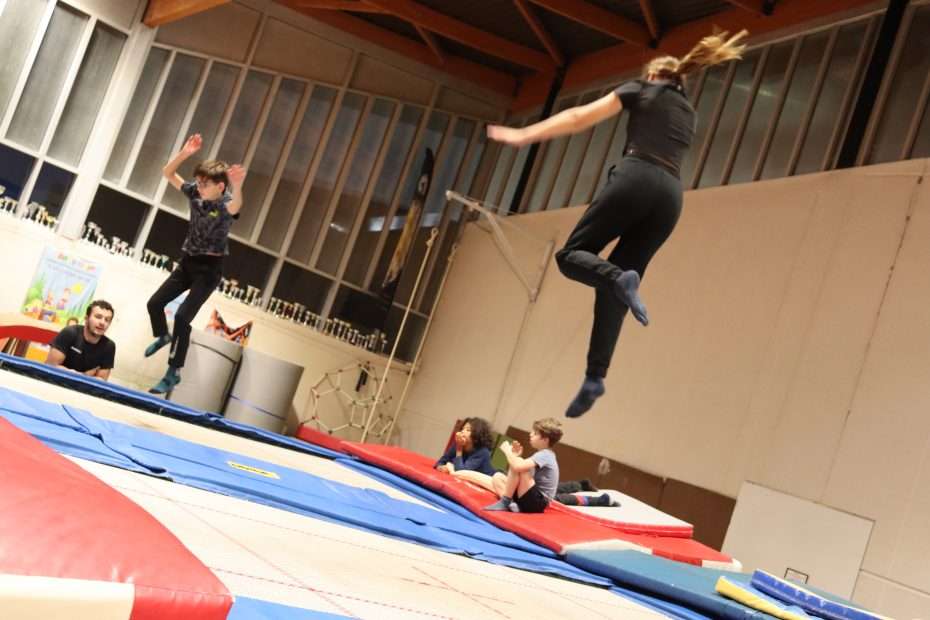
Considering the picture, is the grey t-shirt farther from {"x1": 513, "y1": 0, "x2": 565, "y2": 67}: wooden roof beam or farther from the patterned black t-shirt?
{"x1": 513, "y1": 0, "x2": 565, "y2": 67}: wooden roof beam

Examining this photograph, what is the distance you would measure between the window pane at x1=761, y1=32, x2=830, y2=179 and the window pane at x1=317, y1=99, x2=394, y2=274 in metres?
5.51

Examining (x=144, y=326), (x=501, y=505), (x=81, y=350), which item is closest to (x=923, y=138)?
(x=501, y=505)

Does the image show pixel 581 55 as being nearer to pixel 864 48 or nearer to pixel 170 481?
pixel 864 48

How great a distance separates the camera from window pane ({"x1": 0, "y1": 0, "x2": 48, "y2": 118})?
10.3 m

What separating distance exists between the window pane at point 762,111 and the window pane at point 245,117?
5968mm

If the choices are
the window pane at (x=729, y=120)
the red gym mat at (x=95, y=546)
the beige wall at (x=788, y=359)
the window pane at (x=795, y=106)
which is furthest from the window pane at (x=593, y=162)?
the red gym mat at (x=95, y=546)

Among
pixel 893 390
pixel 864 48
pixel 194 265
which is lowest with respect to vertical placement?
pixel 194 265

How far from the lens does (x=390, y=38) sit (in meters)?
12.9

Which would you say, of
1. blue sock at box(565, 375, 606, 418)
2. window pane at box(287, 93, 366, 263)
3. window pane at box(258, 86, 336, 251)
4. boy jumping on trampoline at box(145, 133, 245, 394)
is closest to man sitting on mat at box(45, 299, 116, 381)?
boy jumping on trampoline at box(145, 133, 245, 394)

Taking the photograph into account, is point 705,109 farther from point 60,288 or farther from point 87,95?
point 60,288

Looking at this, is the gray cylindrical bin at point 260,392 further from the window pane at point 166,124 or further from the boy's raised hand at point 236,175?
the boy's raised hand at point 236,175

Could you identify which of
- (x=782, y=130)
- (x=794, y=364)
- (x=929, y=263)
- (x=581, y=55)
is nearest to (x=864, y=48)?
(x=782, y=130)

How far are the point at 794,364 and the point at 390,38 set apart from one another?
7.38m

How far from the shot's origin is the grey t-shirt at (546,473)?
649 centimetres
